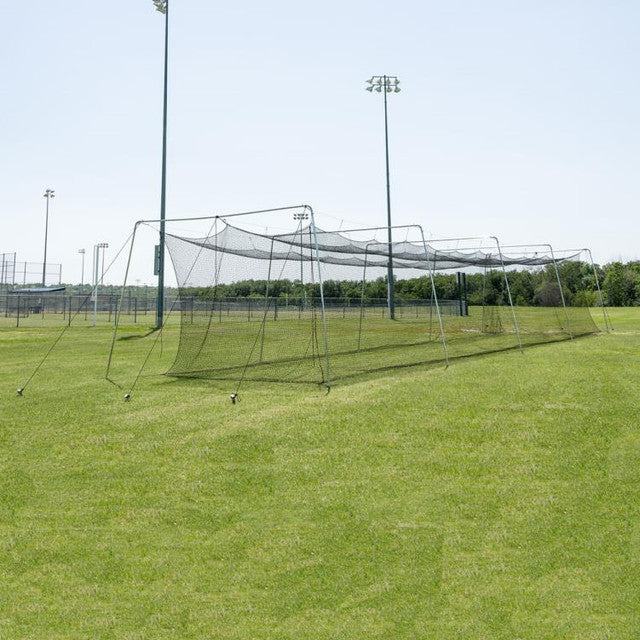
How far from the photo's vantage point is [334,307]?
16812 mm

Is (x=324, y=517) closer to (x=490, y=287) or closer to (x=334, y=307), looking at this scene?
(x=334, y=307)

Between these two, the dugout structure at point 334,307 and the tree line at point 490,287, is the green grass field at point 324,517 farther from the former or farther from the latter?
the tree line at point 490,287

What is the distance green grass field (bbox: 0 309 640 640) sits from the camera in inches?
122

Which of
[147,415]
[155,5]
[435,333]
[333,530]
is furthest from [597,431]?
[155,5]

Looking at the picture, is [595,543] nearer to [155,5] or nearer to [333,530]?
[333,530]

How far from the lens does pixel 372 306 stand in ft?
62.8

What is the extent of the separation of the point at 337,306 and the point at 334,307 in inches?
4.0

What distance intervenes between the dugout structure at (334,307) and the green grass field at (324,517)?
7.71 feet

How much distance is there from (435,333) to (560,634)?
15.6 m

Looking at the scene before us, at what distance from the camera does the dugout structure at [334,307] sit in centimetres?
1065

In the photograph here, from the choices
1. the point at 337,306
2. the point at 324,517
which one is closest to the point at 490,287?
the point at 337,306

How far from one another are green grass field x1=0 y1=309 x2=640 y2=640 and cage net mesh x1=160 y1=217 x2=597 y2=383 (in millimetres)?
2408

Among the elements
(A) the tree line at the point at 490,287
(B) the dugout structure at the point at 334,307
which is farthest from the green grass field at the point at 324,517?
(A) the tree line at the point at 490,287

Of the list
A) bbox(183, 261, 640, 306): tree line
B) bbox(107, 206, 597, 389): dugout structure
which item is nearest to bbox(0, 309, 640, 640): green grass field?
bbox(107, 206, 597, 389): dugout structure
